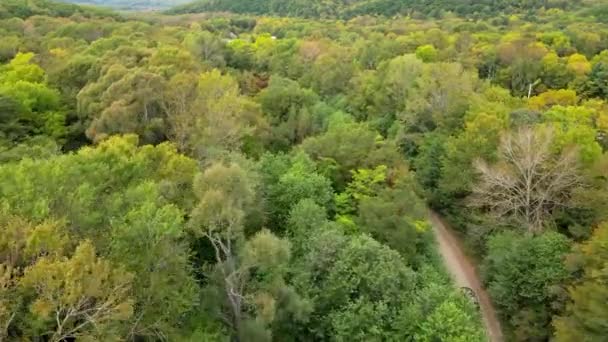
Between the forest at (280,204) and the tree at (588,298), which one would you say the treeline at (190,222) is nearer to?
the forest at (280,204)

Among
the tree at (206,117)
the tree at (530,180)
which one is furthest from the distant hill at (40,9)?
the tree at (530,180)

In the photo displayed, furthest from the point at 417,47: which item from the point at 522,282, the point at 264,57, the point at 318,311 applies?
the point at 318,311

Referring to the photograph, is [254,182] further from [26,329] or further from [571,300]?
[571,300]

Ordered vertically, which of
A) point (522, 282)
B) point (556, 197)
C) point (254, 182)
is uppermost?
point (254, 182)

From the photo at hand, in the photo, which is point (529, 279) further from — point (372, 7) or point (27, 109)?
point (372, 7)

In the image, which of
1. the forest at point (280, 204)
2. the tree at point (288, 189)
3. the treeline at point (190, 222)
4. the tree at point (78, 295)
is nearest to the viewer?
the tree at point (78, 295)

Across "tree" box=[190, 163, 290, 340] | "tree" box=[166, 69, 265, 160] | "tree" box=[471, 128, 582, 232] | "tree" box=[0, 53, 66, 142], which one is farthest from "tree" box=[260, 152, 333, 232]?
"tree" box=[0, 53, 66, 142]

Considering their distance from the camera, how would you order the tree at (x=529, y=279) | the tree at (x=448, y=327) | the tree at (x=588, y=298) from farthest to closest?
the tree at (x=529, y=279), the tree at (x=448, y=327), the tree at (x=588, y=298)
